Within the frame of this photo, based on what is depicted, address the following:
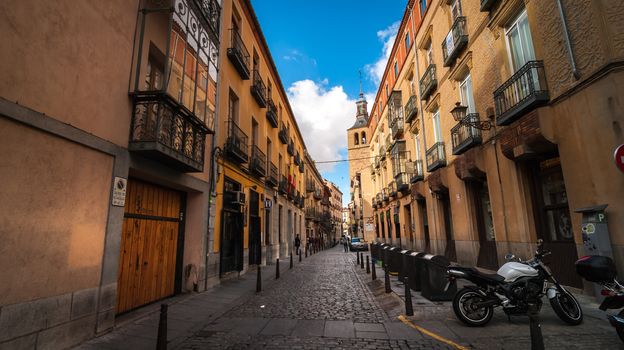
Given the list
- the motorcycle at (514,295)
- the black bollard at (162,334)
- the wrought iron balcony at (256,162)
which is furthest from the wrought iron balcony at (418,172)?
the black bollard at (162,334)

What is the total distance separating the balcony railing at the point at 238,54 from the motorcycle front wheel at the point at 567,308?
11.2 m

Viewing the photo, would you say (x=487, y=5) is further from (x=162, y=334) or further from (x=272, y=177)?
(x=272, y=177)

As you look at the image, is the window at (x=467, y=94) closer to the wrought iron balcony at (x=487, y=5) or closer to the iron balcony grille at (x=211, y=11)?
the wrought iron balcony at (x=487, y=5)

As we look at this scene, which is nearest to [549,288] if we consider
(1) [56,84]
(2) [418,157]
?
(1) [56,84]

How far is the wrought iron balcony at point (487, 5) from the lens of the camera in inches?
379

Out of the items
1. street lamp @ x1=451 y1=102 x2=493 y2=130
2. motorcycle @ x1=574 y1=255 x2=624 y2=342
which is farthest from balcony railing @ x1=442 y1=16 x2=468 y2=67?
motorcycle @ x1=574 y1=255 x2=624 y2=342

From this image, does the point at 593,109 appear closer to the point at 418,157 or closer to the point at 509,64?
the point at 509,64

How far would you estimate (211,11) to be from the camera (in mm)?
9242

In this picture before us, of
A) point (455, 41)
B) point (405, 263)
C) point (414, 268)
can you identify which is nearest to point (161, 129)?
point (414, 268)

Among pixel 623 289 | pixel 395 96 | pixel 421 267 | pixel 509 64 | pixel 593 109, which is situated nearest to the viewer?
pixel 623 289

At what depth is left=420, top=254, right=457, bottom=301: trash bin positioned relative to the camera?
7.18 m

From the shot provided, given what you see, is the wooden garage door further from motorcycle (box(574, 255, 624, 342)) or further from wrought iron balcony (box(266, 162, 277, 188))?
wrought iron balcony (box(266, 162, 277, 188))

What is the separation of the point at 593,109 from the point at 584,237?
97.0 inches

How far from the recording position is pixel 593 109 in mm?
6117
